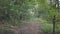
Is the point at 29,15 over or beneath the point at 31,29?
over

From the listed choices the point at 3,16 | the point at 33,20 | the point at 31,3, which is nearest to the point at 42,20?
the point at 33,20

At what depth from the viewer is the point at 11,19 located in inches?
187

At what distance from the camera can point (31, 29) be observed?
513cm

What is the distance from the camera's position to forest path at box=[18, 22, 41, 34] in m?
5.09

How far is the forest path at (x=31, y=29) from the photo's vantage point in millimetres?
5086

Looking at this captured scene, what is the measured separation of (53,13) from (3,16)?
4.34ft

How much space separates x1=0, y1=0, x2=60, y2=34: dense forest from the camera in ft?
14.4

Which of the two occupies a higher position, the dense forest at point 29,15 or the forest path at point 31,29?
the dense forest at point 29,15

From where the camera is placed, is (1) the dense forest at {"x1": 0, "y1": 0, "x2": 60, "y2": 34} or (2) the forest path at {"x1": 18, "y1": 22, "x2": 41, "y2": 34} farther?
(2) the forest path at {"x1": 18, "y1": 22, "x2": 41, "y2": 34}

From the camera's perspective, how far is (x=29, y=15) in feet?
16.6

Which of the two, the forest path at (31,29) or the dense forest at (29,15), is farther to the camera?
the forest path at (31,29)

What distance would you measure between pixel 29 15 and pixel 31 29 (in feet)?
1.40

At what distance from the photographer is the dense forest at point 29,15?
440cm

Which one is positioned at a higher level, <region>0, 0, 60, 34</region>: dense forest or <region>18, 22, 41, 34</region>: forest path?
<region>0, 0, 60, 34</region>: dense forest
